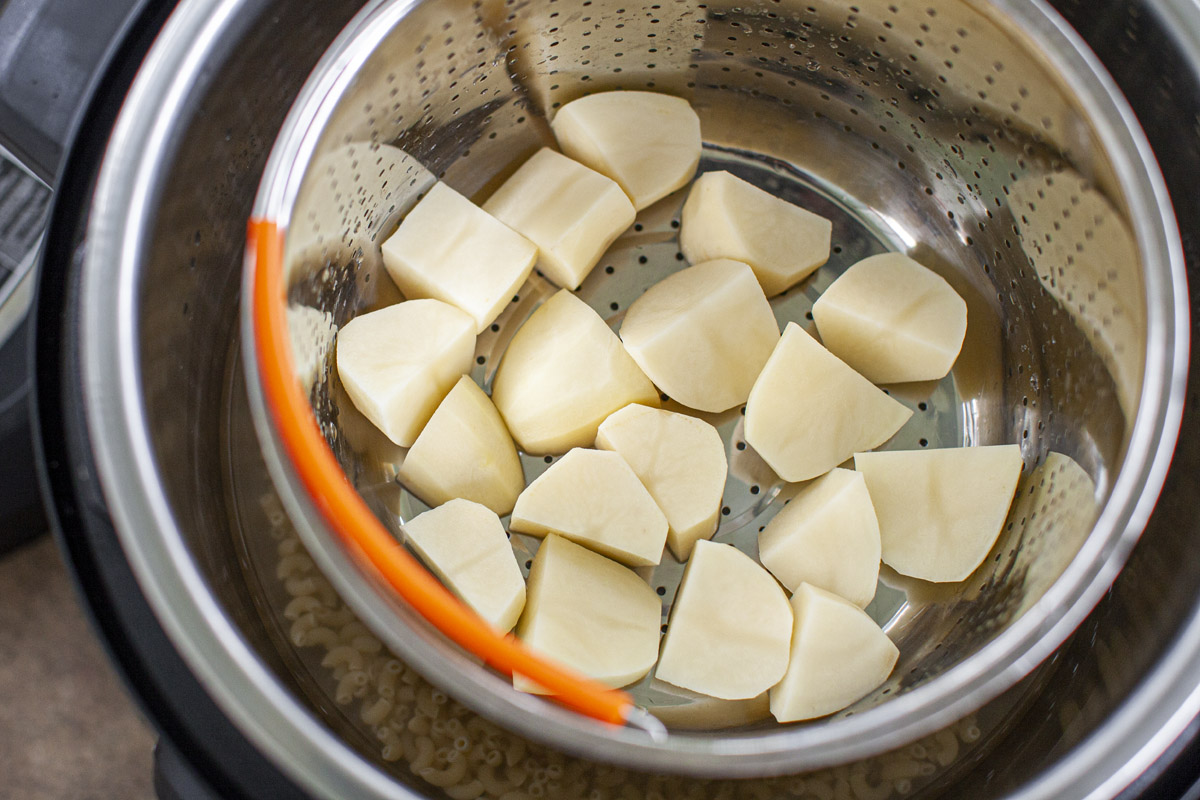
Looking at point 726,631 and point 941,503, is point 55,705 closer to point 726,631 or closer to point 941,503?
point 726,631

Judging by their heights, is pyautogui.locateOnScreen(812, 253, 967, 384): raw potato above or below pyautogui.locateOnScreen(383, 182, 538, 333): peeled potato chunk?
above

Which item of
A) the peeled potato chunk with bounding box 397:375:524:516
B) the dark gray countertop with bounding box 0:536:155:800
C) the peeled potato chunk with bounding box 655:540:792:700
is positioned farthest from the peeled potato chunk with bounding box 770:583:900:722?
the dark gray countertop with bounding box 0:536:155:800

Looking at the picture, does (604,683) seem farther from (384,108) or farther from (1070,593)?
(384,108)

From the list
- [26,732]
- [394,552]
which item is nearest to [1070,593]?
[394,552]

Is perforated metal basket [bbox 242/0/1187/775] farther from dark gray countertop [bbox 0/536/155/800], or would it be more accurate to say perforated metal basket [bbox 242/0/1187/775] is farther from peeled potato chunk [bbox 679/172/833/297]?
dark gray countertop [bbox 0/536/155/800]

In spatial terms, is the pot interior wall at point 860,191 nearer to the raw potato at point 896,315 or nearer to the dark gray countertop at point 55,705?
the raw potato at point 896,315

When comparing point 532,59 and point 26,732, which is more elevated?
point 532,59

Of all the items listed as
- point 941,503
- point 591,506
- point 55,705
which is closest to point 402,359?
point 591,506
